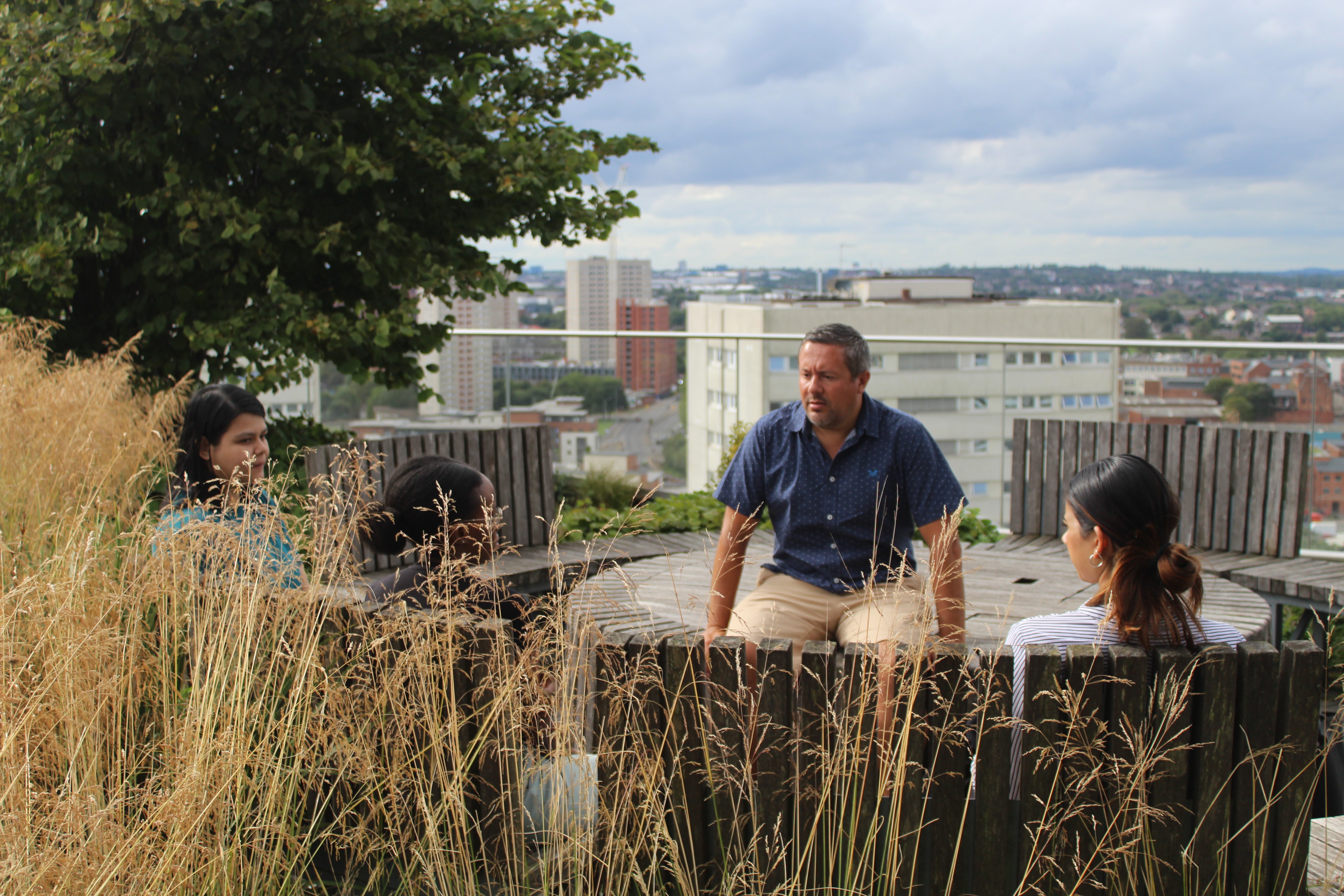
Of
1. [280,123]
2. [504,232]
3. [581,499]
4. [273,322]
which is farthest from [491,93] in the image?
[581,499]

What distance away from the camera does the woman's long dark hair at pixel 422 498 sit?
2531mm

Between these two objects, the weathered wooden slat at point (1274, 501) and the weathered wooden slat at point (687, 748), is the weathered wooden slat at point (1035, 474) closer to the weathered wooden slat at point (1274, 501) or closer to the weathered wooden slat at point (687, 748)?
the weathered wooden slat at point (1274, 501)

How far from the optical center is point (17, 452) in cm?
314

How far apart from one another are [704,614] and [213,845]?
1565 mm

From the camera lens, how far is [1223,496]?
4.38 meters

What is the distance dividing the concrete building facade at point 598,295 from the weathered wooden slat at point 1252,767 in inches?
255

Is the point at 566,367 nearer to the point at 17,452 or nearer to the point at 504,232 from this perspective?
the point at 504,232

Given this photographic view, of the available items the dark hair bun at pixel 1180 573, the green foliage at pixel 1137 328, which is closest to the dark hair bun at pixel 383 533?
the dark hair bun at pixel 1180 573

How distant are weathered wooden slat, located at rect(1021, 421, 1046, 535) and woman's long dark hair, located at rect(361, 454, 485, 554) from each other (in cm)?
287

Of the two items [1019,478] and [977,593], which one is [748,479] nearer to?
[977,593]

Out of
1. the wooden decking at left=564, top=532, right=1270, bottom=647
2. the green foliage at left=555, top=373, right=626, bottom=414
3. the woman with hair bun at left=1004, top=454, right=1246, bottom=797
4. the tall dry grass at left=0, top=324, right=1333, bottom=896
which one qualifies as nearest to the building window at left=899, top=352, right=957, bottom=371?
the green foliage at left=555, top=373, right=626, bottom=414

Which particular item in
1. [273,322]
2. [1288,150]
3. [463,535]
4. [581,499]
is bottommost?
[581,499]

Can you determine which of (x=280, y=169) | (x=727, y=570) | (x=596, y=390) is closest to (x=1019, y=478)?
(x=727, y=570)

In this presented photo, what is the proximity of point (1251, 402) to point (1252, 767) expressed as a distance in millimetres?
5448
